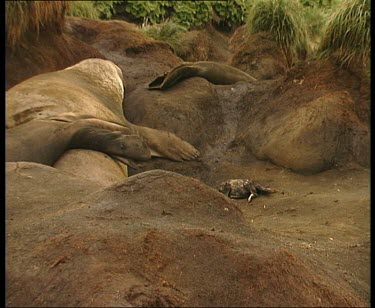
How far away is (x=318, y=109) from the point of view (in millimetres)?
7625

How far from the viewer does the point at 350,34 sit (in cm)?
793

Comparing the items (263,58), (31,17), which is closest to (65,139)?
(31,17)

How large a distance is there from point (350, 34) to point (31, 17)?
3704 mm

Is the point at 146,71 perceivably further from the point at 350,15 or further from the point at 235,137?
the point at 350,15

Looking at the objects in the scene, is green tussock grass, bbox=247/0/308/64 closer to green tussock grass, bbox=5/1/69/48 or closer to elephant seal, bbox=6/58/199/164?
elephant seal, bbox=6/58/199/164

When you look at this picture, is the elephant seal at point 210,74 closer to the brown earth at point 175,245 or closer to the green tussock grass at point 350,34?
the green tussock grass at point 350,34

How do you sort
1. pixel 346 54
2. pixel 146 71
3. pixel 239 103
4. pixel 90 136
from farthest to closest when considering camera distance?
1. pixel 146 71
2. pixel 239 103
3. pixel 346 54
4. pixel 90 136

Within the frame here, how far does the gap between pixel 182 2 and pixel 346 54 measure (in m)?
6.15

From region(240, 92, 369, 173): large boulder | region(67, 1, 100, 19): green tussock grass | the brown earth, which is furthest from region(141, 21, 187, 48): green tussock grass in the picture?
the brown earth

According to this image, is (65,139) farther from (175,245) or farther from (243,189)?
(175,245)

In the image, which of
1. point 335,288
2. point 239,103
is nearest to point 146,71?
point 239,103

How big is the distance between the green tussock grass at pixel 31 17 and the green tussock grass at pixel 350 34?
3.34 meters

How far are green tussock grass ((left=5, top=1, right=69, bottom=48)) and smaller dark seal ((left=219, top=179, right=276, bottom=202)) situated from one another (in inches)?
134

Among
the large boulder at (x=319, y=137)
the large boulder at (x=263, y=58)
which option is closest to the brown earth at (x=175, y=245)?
the large boulder at (x=319, y=137)
